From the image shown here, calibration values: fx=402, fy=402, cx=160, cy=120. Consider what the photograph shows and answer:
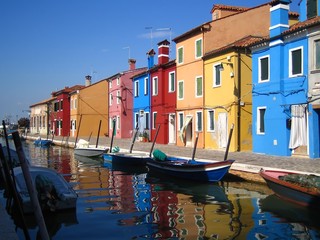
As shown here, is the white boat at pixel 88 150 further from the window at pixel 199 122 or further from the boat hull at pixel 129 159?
the window at pixel 199 122

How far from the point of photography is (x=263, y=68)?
20609mm

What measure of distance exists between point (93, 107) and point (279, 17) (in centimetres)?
3138

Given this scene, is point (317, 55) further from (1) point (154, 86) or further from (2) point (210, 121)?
(1) point (154, 86)

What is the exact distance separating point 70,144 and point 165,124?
11036mm

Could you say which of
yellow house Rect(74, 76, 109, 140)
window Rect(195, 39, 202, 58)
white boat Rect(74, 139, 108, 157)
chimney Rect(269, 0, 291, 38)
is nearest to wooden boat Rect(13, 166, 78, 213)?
chimney Rect(269, 0, 291, 38)

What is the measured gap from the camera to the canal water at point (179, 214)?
8.59 metres

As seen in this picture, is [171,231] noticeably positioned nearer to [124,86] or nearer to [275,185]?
[275,185]

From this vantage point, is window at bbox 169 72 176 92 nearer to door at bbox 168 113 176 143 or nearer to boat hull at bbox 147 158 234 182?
door at bbox 168 113 176 143

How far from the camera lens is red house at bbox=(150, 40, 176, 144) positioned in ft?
99.0

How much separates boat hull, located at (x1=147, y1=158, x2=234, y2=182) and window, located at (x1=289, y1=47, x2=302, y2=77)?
20.7 ft

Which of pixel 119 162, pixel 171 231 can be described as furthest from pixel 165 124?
pixel 171 231

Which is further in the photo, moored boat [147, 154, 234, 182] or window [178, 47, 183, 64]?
window [178, 47, 183, 64]

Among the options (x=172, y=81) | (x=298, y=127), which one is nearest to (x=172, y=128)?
(x=172, y=81)

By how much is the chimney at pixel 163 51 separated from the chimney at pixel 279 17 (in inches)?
525
